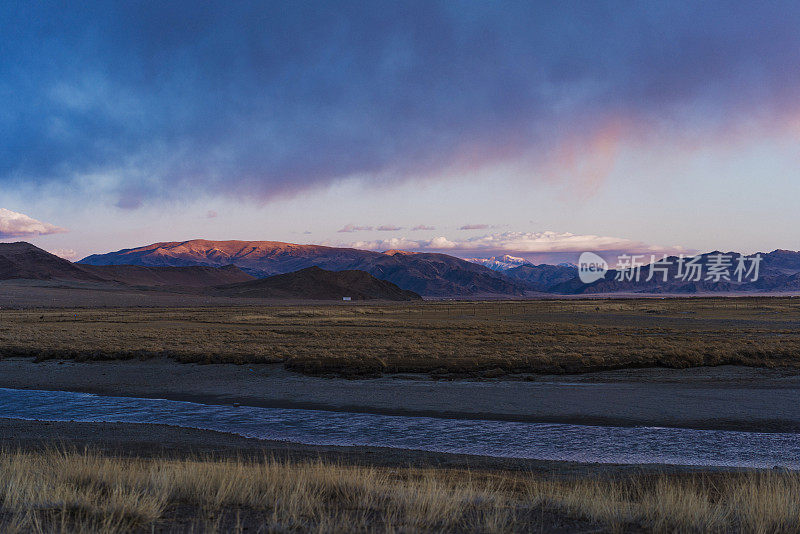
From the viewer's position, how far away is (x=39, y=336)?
3650 centimetres

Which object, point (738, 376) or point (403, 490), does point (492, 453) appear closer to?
point (403, 490)

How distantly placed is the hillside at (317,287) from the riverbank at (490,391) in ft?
406

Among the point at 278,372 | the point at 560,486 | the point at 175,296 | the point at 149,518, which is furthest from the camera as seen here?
the point at 175,296

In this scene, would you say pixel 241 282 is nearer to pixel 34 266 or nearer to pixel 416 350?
pixel 34 266

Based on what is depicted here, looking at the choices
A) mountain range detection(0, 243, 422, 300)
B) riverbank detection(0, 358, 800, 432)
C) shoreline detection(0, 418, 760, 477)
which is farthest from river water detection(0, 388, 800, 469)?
mountain range detection(0, 243, 422, 300)

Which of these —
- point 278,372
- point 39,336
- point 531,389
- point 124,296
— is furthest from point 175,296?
point 531,389

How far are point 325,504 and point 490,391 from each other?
13314mm

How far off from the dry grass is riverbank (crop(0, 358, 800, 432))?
788 centimetres

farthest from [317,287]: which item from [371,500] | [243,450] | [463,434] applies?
[371,500]

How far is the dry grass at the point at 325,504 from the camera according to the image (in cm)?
609

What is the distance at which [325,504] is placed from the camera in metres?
7.00

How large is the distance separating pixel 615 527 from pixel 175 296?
447 ft

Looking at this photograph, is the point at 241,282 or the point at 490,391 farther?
the point at 241,282

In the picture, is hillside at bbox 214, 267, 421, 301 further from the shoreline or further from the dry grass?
the dry grass
